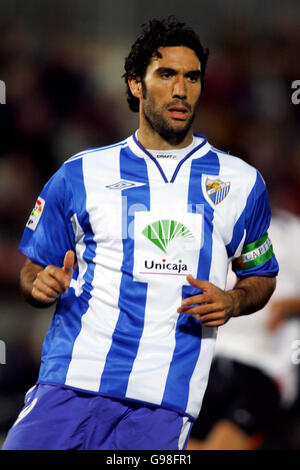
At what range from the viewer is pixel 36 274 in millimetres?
2758

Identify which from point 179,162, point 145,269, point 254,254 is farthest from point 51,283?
point 254,254

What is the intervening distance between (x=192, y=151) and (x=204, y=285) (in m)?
0.67

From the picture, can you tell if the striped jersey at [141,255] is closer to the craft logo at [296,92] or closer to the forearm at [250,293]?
the forearm at [250,293]

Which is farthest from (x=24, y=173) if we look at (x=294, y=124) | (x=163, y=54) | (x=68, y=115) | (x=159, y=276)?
(x=159, y=276)

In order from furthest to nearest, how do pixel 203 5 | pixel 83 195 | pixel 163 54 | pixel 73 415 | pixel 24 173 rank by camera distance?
pixel 203 5 < pixel 24 173 < pixel 163 54 < pixel 83 195 < pixel 73 415

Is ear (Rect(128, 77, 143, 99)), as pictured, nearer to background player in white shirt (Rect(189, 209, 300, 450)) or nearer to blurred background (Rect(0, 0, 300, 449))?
background player in white shirt (Rect(189, 209, 300, 450))

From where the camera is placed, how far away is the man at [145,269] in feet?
8.13

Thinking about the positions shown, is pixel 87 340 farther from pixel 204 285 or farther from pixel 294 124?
pixel 294 124

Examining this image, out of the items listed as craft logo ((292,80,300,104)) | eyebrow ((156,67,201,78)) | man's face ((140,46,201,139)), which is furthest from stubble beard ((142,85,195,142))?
craft logo ((292,80,300,104))

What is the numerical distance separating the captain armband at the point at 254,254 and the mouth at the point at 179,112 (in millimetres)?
576

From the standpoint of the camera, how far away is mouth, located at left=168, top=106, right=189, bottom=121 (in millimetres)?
2797

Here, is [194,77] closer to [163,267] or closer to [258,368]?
[163,267]

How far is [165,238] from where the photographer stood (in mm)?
2633

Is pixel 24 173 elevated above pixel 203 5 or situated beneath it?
situated beneath
